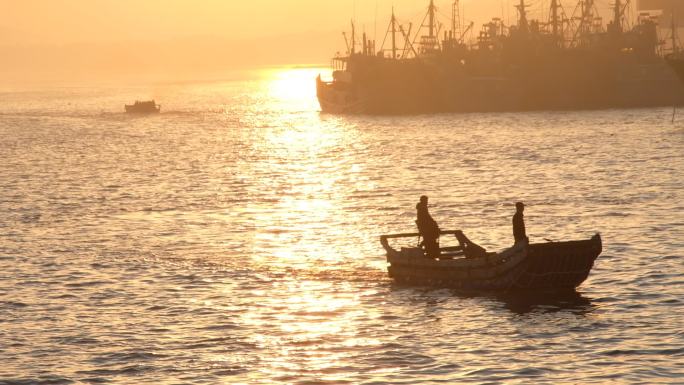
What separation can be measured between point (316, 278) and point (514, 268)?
8770 millimetres

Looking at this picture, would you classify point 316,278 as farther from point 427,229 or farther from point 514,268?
point 514,268

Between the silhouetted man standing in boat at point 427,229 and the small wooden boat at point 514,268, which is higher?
the silhouetted man standing in boat at point 427,229

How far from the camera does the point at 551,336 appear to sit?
32562mm

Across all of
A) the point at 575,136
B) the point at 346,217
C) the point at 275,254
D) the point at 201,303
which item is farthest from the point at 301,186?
the point at 575,136

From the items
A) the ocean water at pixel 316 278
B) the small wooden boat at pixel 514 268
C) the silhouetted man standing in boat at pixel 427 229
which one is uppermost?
the silhouetted man standing in boat at pixel 427 229

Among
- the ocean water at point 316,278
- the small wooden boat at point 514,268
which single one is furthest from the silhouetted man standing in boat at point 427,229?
the ocean water at point 316,278

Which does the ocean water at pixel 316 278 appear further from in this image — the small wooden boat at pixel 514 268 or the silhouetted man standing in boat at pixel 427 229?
the silhouetted man standing in boat at pixel 427 229

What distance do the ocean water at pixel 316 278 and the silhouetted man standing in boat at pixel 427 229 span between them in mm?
1778

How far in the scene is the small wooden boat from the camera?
36.8 m

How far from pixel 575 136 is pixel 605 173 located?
54.1 meters

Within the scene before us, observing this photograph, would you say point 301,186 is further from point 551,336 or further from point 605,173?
point 551,336

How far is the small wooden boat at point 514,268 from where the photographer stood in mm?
36781

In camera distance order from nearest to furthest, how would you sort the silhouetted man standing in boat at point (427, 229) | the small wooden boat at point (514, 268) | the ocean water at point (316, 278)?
the ocean water at point (316, 278) → the small wooden boat at point (514, 268) → the silhouetted man standing in boat at point (427, 229)

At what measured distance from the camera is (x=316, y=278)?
43.0m
